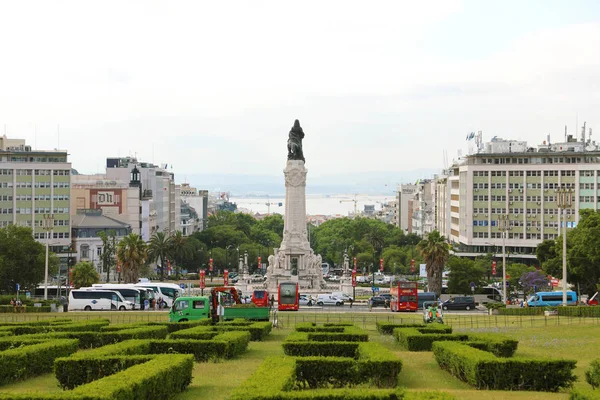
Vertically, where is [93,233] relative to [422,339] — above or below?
above

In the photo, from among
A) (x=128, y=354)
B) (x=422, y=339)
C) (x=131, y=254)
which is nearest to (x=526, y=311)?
(x=422, y=339)

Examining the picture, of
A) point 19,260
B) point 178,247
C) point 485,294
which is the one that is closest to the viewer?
point 19,260

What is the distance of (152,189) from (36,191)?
1839 inches

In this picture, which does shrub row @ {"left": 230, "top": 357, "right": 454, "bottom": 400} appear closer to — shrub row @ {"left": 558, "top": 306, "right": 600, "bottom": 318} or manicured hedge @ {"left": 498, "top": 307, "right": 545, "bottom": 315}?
shrub row @ {"left": 558, "top": 306, "right": 600, "bottom": 318}

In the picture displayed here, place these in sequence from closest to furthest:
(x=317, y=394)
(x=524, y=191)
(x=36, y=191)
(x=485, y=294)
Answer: (x=317, y=394) < (x=485, y=294) < (x=36, y=191) < (x=524, y=191)

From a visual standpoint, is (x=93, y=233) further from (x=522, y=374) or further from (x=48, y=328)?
(x=522, y=374)

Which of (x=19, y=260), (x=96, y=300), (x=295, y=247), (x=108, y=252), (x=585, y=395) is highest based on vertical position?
(x=295, y=247)

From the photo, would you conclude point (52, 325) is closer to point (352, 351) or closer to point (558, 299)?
point (352, 351)

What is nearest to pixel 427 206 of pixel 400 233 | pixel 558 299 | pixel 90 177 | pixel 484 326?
pixel 400 233

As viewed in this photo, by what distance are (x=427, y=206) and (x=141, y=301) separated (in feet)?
404

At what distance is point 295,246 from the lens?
117062 millimetres

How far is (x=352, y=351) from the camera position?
34750 mm

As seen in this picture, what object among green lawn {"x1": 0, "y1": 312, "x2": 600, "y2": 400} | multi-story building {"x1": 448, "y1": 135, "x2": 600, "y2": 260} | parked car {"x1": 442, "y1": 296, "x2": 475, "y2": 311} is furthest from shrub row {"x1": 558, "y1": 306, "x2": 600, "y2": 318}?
multi-story building {"x1": 448, "y1": 135, "x2": 600, "y2": 260}

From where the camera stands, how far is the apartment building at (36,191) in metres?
124
